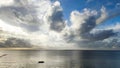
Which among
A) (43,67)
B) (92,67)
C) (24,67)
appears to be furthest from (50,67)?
(92,67)

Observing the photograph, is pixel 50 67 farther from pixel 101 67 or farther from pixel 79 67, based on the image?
pixel 101 67

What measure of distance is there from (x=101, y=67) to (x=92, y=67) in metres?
2.74

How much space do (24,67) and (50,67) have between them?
6.31 m

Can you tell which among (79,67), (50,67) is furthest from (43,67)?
(79,67)

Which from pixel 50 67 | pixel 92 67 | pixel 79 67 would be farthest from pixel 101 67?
pixel 50 67

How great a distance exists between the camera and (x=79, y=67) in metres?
57.2

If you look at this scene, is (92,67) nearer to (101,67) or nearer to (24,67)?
(101,67)

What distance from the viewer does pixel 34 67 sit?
180ft

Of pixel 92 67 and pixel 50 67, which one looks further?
pixel 92 67

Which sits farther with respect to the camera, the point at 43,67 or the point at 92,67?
the point at 92,67

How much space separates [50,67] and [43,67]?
1.70 m

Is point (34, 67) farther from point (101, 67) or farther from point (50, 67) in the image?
point (101, 67)

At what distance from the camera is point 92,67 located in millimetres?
60125

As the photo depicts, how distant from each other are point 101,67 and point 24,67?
66.9 feet
